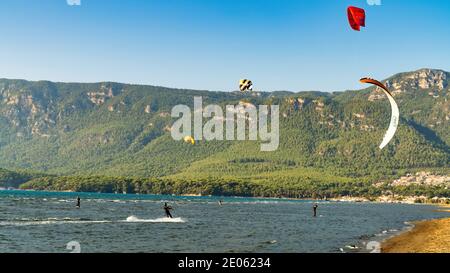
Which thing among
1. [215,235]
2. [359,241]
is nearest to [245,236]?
[215,235]

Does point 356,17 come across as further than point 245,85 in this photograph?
No

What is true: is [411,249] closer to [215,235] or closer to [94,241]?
[215,235]

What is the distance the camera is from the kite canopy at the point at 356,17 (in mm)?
39750

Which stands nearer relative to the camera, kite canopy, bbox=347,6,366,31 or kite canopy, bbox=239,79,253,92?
kite canopy, bbox=347,6,366,31

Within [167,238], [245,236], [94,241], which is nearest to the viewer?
[94,241]

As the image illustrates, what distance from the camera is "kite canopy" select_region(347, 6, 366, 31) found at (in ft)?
130

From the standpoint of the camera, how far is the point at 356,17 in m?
40.5

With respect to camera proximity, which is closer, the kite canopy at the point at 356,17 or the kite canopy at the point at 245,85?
the kite canopy at the point at 356,17
